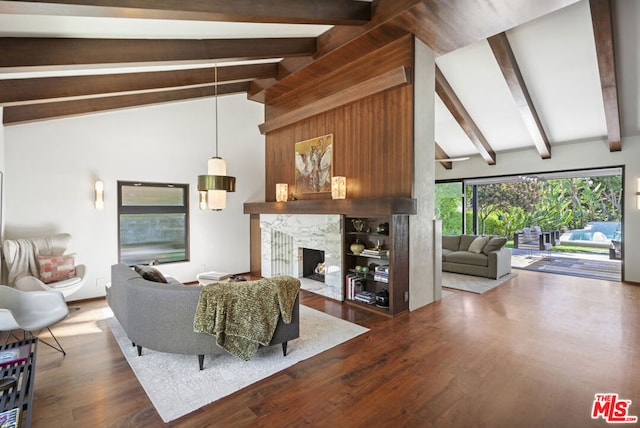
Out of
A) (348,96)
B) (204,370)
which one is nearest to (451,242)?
(348,96)

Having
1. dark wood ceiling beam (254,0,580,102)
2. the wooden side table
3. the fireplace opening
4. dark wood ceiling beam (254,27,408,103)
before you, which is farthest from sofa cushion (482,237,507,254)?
the wooden side table

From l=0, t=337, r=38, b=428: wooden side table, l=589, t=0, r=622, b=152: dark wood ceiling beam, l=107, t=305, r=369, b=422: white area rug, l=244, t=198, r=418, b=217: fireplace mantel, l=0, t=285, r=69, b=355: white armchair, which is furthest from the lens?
l=244, t=198, r=418, b=217: fireplace mantel

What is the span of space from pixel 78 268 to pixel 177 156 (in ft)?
8.39

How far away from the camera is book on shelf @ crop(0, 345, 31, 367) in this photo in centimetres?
216

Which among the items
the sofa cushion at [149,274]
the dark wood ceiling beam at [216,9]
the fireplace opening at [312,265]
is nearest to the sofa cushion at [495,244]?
the fireplace opening at [312,265]

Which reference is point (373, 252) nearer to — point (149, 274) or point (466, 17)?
point (149, 274)

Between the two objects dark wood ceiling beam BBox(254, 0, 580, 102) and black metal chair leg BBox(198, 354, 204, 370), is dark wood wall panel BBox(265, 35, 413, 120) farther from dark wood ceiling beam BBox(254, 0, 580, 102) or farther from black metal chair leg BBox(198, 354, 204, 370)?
black metal chair leg BBox(198, 354, 204, 370)

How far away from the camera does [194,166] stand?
621cm

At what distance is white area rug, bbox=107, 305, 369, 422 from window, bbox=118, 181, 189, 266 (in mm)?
2292

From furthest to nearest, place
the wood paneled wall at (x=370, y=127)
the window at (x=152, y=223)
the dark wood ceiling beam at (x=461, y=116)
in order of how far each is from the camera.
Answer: the dark wood ceiling beam at (x=461, y=116) → the window at (x=152, y=223) → the wood paneled wall at (x=370, y=127)

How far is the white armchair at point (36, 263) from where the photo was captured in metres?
4.03

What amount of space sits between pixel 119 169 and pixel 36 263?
6.19ft

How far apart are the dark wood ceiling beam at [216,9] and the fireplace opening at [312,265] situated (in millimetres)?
4080

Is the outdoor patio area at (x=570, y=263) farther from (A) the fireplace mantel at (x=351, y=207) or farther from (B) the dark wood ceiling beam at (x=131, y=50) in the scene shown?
(B) the dark wood ceiling beam at (x=131, y=50)
